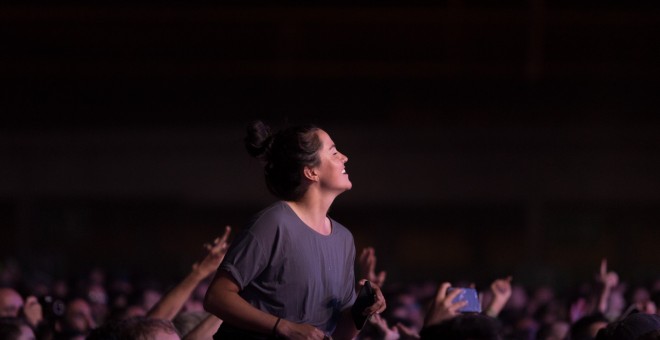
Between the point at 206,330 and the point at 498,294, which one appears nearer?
the point at 206,330

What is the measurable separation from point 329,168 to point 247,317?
0.62m

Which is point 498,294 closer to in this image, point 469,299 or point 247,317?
point 469,299

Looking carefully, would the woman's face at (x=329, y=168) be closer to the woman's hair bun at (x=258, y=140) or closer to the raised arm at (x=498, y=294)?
the woman's hair bun at (x=258, y=140)

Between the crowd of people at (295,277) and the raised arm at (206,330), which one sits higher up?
the crowd of people at (295,277)

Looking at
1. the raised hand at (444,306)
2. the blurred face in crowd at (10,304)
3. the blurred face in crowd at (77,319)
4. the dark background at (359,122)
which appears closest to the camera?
the raised hand at (444,306)

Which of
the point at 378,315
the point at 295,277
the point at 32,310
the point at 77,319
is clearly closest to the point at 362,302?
the point at 295,277

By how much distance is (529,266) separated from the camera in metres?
16.6

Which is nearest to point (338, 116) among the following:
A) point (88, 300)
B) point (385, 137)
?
point (385, 137)

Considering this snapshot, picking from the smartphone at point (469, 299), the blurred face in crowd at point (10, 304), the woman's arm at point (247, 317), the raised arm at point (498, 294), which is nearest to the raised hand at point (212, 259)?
the woman's arm at point (247, 317)

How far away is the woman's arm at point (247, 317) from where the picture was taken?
12.4ft

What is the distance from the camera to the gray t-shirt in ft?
12.8

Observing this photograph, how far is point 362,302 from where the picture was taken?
403cm

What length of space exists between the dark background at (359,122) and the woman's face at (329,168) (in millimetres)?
14060

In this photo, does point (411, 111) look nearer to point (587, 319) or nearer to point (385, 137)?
point (385, 137)
